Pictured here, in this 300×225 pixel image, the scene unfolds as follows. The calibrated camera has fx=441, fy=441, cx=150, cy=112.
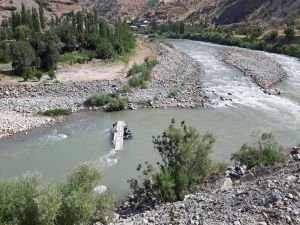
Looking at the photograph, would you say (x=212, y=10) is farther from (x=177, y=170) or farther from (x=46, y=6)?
(x=177, y=170)

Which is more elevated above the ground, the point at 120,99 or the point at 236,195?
the point at 236,195

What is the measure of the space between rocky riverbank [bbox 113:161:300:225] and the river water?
696cm

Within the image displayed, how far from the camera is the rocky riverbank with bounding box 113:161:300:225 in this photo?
47.3 feet

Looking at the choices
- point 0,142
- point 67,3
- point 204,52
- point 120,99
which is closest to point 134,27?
point 67,3

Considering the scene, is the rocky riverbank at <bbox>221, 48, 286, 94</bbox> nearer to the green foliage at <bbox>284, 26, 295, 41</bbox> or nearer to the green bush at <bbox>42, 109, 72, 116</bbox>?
the green foliage at <bbox>284, 26, 295, 41</bbox>

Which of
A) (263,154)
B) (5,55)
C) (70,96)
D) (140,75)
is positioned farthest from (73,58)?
(263,154)

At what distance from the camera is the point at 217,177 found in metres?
22.5

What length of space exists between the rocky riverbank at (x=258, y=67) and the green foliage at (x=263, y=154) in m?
23.2

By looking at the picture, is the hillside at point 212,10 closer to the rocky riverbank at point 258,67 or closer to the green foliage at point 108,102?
the rocky riverbank at point 258,67

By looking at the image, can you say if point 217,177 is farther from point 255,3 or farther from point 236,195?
point 255,3

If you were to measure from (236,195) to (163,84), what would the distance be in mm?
33022

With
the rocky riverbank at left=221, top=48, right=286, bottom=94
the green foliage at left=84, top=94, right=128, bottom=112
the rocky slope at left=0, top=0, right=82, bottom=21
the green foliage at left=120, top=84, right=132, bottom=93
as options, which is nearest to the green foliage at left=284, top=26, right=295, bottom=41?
the rocky riverbank at left=221, top=48, right=286, bottom=94

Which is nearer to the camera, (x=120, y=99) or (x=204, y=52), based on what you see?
(x=120, y=99)

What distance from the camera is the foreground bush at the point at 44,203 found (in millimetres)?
13961
